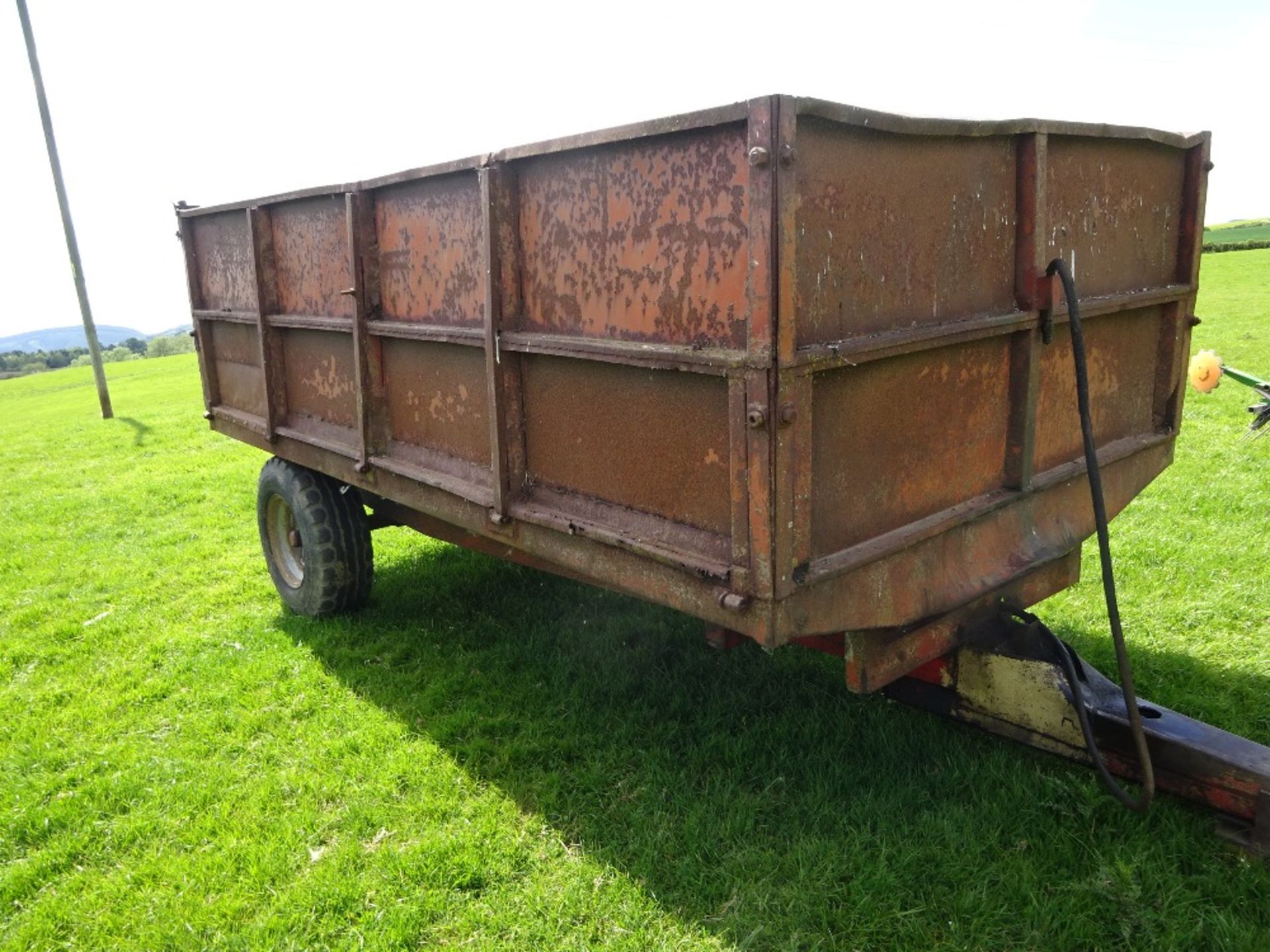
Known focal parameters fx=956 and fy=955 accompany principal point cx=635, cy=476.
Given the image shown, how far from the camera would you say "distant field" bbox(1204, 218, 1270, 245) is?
33.3m

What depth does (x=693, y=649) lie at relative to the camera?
4.38 meters

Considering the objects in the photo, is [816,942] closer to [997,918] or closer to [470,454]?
[997,918]

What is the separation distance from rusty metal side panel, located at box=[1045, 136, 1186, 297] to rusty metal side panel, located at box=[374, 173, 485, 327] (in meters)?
1.83

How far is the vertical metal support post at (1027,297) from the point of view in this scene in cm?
279

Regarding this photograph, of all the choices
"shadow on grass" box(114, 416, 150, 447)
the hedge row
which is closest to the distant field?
the hedge row

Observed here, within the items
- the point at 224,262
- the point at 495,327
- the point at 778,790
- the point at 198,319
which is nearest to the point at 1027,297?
the point at 495,327

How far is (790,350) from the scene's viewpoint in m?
2.19

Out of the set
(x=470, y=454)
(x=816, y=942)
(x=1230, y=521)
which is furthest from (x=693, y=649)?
(x=1230, y=521)

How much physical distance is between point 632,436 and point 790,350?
674 mm

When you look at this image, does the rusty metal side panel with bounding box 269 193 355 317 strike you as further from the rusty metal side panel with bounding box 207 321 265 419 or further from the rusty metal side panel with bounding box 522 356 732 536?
the rusty metal side panel with bounding box 522 356 732 536

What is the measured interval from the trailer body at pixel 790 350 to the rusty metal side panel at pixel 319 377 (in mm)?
345

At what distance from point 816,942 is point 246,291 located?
13.7 ft

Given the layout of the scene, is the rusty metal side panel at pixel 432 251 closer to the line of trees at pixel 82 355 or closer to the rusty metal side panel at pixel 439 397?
the rusty metal side panel at pixel 439 397

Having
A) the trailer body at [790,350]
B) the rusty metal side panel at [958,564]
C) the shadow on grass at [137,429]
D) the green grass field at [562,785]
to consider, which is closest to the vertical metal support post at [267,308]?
the trailer body at [790,350]
